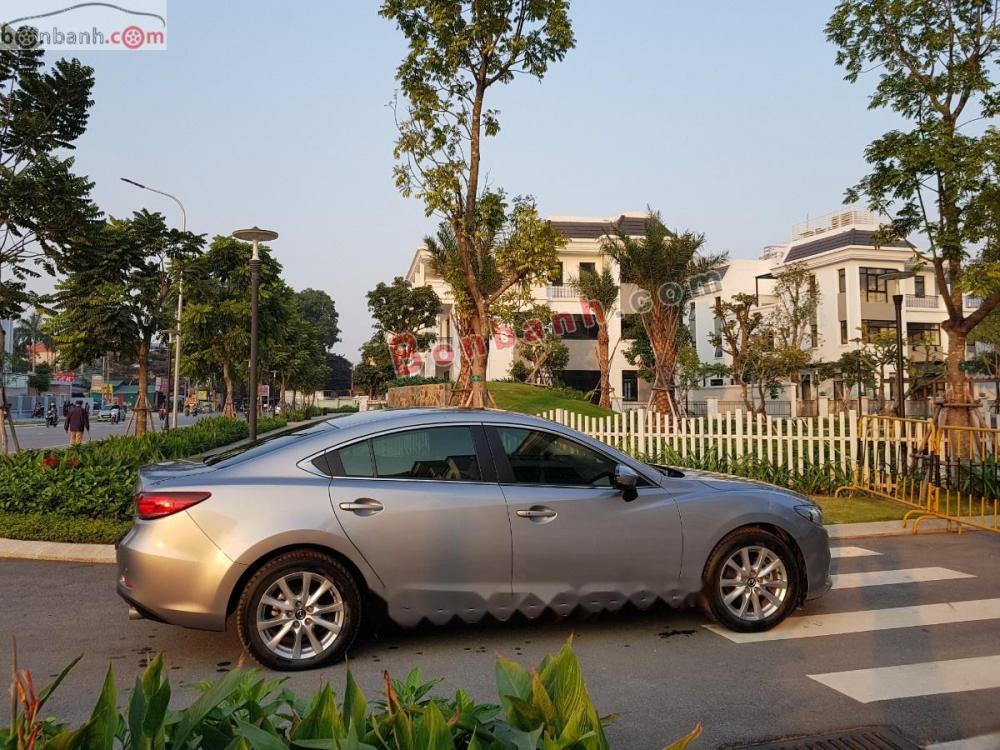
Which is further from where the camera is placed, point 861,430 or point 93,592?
point 861,430

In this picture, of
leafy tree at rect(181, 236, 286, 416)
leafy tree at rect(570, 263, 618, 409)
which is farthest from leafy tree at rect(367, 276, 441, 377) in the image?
leafy tree at rect(181, 236, 286, 416)

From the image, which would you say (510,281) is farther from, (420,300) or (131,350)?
(420,300)

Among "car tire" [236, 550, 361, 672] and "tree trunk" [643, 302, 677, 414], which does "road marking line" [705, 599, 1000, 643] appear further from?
"tree trunk" [643, 302, 677, 414]

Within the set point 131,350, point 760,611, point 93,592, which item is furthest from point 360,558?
point 131,350

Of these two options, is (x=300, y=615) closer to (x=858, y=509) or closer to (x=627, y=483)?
(x=627, y=483)

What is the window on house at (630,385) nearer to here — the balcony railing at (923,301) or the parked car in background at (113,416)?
the balcony railing at (923,301)

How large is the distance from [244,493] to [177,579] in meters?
0.61

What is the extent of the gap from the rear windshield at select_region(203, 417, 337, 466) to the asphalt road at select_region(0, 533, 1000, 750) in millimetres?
1256

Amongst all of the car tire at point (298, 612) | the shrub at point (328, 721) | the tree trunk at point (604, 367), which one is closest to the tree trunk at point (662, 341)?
the tree trunk at point (604, 367)

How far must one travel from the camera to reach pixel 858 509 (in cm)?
1128

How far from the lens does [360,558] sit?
4.83 metres

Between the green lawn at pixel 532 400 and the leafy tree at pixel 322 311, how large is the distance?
74742 millimetres

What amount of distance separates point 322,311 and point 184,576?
10773 cm

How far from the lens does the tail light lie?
4727 millimetres
